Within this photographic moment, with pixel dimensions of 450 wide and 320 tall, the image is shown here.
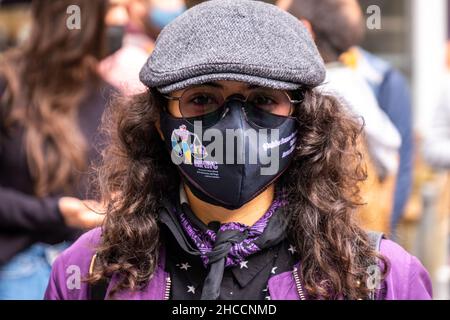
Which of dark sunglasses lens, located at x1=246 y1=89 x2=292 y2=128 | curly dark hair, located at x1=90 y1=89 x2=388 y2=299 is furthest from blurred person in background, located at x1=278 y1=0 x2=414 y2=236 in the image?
dark sunglasses lens, located at x1=246 y1=89 x2=292 y2=128

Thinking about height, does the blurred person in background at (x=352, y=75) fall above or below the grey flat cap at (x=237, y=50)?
below

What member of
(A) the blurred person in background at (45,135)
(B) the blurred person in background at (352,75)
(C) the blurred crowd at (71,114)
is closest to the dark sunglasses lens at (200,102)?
(B) the blurred person in background at (352,75)

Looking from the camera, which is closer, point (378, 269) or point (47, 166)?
point (378, 269)

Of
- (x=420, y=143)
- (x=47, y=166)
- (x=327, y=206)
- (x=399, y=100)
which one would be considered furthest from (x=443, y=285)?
(x=327, y=206)

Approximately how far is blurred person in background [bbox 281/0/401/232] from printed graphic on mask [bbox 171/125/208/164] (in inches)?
38.2

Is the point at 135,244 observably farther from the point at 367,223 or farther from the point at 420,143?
the point at 420,143

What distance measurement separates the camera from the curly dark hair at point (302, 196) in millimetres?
2072

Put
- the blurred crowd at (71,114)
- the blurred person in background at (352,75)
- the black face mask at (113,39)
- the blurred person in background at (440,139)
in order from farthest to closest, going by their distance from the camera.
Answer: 1. the blurred person in background at (440,139)
2. the black face mask at (113,39)
3. the blurred crowd at (71,114)
4. the blurred person in background at (352,75)

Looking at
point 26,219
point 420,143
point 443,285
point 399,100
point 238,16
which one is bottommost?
point 443,285

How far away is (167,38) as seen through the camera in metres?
2.05

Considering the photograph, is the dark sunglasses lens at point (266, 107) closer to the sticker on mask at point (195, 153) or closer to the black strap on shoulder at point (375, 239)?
the sticker on mask at point (195, 153)

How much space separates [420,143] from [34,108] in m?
3.82

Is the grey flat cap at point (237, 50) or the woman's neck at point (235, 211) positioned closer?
the grey flat cap at point (237, 50)

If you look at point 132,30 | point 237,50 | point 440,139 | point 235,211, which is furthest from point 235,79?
point 440,139
